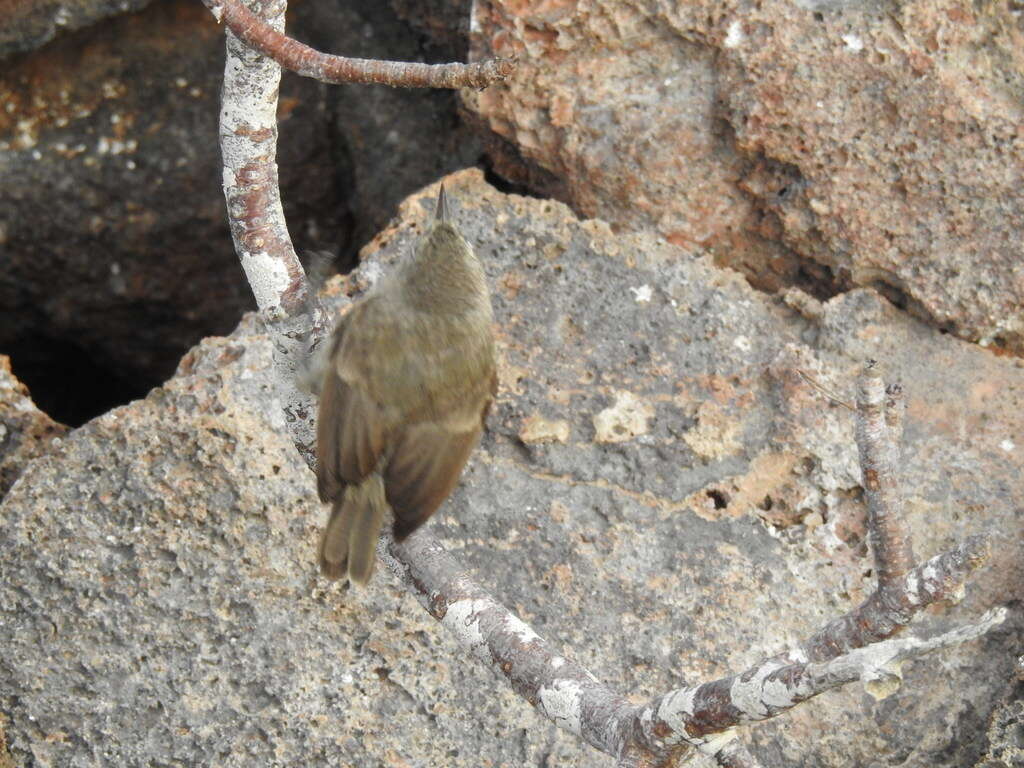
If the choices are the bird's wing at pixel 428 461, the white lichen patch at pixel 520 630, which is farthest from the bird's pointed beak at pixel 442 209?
the white lichen patch at pixel 520 630

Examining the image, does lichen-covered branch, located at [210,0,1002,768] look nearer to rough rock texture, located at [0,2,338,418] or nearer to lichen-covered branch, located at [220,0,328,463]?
lichen-covered branch, located at [220,0,328,463]

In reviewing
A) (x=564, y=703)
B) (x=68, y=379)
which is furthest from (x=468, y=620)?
(x=68, y=379)

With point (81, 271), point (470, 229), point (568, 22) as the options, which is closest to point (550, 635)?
point (470, 229)

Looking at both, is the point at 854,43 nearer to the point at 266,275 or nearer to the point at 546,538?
the point at 546,538

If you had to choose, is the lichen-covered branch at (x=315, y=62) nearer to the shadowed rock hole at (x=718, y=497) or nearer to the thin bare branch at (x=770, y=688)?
the thin bare branch at (x=770, y=688)

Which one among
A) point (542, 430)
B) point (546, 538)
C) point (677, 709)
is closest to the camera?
point (677, 709)

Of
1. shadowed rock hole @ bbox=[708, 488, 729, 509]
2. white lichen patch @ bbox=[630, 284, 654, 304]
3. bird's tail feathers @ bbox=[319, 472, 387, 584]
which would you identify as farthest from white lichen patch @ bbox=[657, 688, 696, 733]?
white lichen patch @ bbox=[630, 284, 654, 304]

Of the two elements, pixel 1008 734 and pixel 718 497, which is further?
pixel 718 497
